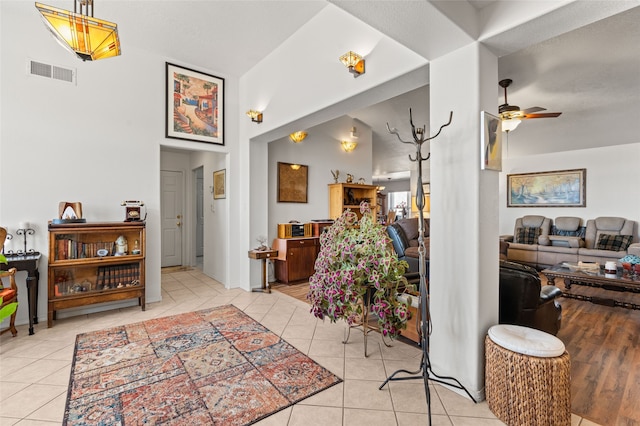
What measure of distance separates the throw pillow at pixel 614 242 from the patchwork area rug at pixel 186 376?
21.3 ft

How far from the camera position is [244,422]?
1.72 m

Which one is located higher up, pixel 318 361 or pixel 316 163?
pixel 316 163

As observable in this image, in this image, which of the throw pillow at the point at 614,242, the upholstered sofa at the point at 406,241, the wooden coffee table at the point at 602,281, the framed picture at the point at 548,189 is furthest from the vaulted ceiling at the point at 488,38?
the wooden coffee table at the point at 602,281

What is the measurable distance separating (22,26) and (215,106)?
2137 millimetres

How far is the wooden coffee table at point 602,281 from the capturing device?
3.47 metres

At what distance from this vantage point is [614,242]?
5.62 meters

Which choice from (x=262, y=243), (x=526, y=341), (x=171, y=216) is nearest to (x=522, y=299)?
(x=526, y=341)

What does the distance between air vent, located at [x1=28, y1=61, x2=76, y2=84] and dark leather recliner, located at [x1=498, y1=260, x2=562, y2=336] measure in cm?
500

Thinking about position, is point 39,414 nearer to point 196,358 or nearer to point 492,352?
point 196,358

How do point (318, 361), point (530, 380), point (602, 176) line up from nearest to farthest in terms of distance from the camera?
point (530, 380) → point (318, 361) → point (602, 176)

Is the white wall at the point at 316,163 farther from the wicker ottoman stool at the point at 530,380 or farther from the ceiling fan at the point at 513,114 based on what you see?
the wicker ottoman stool at the point at 530,380

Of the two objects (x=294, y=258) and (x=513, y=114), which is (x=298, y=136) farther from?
(x=513, y=114)

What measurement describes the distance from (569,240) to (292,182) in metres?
5.78

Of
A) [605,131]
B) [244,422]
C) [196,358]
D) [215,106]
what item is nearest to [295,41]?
[215,106]
